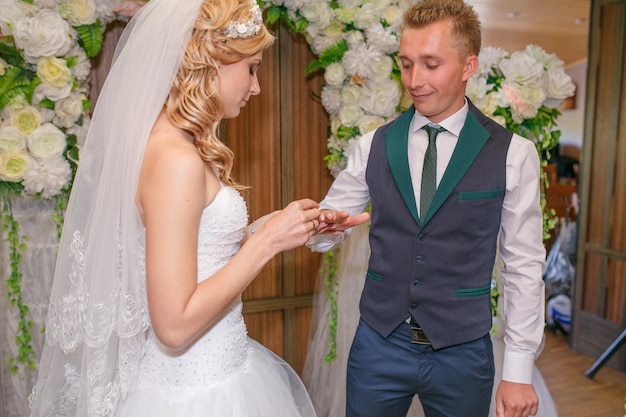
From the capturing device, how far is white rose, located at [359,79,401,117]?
2.59m

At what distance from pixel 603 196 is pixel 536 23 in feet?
9.36

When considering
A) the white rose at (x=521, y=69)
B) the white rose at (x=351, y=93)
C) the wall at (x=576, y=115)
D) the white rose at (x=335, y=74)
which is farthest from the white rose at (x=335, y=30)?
the wall at (x=576, y=115)

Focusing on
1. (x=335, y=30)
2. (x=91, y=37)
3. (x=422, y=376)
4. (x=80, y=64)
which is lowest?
(x=422, y=376)

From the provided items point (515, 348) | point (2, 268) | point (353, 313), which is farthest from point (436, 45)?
point (2, 268)

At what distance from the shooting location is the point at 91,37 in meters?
2.41

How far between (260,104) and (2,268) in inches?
56.0

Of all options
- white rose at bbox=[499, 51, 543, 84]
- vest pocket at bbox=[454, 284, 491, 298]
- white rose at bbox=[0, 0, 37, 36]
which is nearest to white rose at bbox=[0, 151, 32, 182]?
white rose at bbox=[0, 0, 37, 36]

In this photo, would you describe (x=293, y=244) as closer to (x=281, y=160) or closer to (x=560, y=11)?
(x=281, y=160)

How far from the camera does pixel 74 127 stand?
2.46 meters

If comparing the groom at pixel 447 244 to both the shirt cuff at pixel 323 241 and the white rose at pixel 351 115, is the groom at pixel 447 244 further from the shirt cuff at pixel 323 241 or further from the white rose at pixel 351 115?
the white rose at pixel 351 115

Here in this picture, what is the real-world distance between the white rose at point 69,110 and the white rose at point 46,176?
0.16m

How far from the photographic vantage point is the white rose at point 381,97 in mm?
2594

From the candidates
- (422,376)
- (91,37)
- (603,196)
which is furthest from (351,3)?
(603,196)

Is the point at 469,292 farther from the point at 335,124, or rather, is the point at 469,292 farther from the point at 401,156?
the point at 335,124
